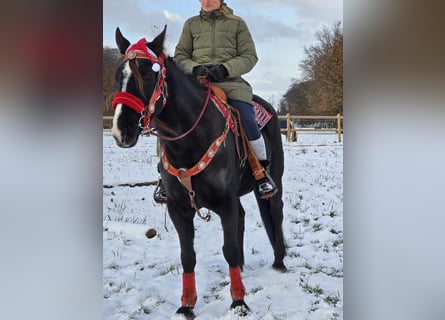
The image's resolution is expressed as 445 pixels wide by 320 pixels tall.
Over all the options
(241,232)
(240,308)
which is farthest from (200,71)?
(240,308)

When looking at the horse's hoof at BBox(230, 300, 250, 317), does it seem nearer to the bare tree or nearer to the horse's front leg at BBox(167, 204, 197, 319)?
the horse's front leg at BBox(167, 204, 197, 319)

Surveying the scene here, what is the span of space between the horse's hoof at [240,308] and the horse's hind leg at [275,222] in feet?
0.83

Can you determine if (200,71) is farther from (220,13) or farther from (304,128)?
(304,128)

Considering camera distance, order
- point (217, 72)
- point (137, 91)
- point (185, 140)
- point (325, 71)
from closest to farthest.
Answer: point (137, 91), point (185, 140), point (217, 72), point (325, 71)

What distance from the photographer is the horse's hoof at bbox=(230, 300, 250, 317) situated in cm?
184

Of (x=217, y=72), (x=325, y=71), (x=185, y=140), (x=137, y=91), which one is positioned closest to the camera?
(x=137, y=91)

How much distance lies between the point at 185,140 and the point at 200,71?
346mm

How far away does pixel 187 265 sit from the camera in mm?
1856

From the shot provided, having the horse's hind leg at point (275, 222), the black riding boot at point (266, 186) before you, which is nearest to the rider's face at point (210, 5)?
the black riding boot at point (266, 186)

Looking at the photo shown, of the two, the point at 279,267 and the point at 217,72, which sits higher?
the point at 217,72

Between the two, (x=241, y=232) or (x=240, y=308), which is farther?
(x=241, y=232)

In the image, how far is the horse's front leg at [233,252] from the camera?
1750mm

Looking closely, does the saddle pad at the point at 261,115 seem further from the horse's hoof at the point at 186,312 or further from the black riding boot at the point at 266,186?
the horse's hoof at the point at 186,312
